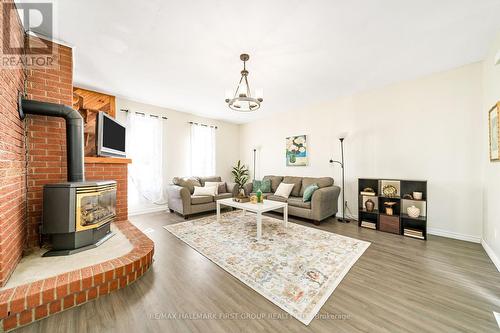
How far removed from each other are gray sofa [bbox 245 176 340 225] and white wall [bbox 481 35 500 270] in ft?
6.32

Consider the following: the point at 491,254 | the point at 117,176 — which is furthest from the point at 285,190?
the point at 117,176

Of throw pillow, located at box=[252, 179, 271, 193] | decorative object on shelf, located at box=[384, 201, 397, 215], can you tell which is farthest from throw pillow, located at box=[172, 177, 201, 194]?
decorative object on shelf, located at box=[384, 201, 397, 215]

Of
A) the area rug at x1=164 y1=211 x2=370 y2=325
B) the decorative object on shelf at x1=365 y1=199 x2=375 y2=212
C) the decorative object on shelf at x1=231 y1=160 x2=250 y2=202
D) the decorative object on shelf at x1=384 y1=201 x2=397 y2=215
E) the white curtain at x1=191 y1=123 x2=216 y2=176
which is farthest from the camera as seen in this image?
the decorative object on shelf at x1=231 y1=160 x2=250 y2=202

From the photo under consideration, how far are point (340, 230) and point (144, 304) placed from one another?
2934mm

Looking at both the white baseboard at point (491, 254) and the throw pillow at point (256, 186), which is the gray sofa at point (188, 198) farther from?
the white baseboard at point (491, 254)

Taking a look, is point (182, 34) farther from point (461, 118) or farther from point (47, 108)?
point (461, 118)

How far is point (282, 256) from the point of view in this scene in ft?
7.41

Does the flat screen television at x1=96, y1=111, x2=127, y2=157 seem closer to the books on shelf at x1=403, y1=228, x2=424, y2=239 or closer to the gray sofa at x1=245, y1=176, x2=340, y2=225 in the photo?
the gray sofa at x1=245, y1=176, x2=340, y2=225

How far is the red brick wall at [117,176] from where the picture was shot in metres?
2.84

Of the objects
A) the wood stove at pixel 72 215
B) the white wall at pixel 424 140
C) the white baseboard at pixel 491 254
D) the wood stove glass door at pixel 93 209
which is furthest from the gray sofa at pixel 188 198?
the white baseboard at pixel 491 254

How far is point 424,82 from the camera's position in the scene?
3.11 metres

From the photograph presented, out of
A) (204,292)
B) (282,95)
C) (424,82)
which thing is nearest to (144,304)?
(204,292)

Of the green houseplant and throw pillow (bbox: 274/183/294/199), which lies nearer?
throw pillow (bbox: 274/183/294/199)

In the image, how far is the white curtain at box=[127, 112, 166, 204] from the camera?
4.24 metres
